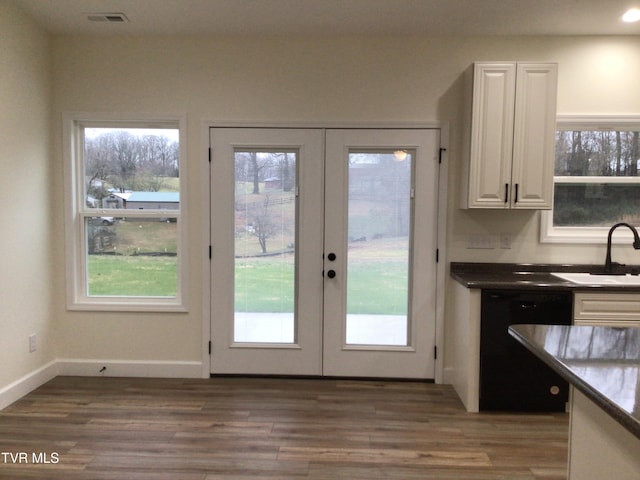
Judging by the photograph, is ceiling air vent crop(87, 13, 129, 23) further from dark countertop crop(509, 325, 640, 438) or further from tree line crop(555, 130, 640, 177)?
tree line crop(555, 130, 640, 177)

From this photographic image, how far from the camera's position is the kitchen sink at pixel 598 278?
293cm

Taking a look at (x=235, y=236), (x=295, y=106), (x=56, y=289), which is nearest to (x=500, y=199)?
(x=295, y=106)

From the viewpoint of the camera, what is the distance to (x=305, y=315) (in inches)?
136

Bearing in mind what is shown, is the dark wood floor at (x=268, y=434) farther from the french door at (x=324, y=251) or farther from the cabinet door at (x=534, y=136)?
the cabinet door at (x=534, y=136)

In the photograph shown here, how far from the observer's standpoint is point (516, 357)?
2885 millimetres

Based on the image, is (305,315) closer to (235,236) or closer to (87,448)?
(235,236)

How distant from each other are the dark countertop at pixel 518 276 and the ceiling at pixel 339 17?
1735 mm

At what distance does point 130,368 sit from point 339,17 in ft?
10.1

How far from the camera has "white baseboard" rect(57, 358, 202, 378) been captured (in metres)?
3.49

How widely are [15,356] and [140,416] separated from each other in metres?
1.05

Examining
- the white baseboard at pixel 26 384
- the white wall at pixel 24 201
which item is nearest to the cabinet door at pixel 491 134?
the white wall at pixel 24 201

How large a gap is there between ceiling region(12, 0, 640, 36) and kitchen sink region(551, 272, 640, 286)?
5.85 ft

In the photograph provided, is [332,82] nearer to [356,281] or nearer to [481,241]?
[356,281]

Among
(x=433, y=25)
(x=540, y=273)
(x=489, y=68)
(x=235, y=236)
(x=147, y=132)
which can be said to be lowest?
(x=540, y=273)
